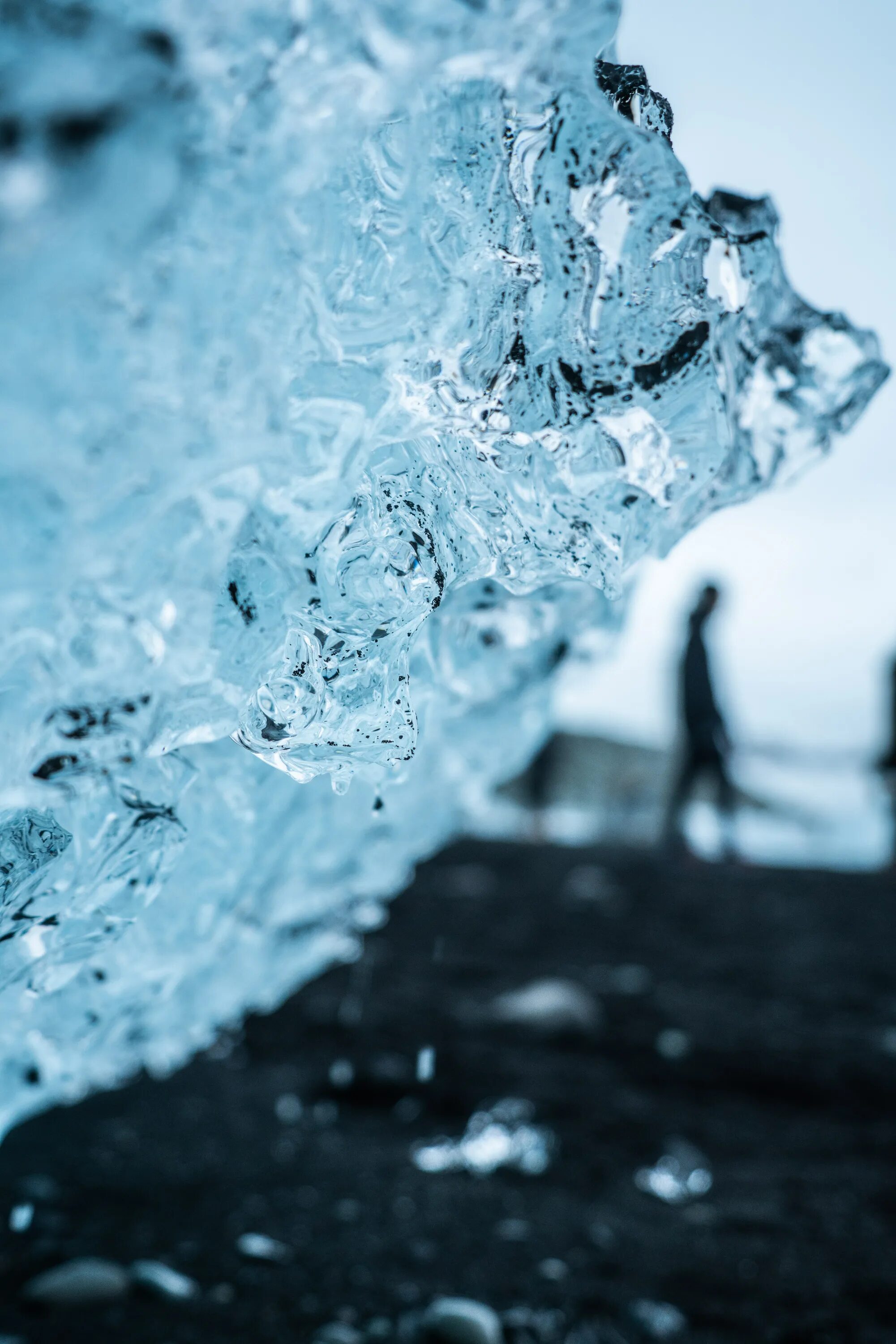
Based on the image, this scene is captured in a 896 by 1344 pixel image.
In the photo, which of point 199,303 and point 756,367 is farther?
point 756,367

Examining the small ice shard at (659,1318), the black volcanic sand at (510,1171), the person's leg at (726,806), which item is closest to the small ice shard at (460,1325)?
the black volcanic sand at (510,1171)

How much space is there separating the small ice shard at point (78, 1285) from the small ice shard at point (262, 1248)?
0.23 m

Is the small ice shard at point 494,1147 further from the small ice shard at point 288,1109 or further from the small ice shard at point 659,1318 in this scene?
the small ice shard at point 659,1318

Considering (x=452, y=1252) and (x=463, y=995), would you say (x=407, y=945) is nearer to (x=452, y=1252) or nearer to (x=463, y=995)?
(x=463, y=995)

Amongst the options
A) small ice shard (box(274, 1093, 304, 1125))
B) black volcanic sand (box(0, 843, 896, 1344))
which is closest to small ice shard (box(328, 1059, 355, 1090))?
black volcanic sand (box(0, 843, 896, 1344))

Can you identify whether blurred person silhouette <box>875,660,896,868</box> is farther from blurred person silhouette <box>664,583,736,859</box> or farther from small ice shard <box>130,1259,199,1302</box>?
small ice shard <box>130,1259,199,1302</box>

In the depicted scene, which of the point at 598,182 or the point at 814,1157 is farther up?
the point at 598,182

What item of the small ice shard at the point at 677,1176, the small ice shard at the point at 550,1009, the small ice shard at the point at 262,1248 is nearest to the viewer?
the small ice shard at the point at 262,1248

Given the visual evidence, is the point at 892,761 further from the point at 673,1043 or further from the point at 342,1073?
the point at 342,1073

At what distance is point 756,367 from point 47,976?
1.13 meters

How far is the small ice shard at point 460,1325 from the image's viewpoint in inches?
61.4

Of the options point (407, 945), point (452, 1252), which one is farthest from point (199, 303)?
point (407, 945)

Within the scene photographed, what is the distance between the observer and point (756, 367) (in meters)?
1.29

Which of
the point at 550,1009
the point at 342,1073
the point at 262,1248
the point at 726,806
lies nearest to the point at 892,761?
the point at 726,806
